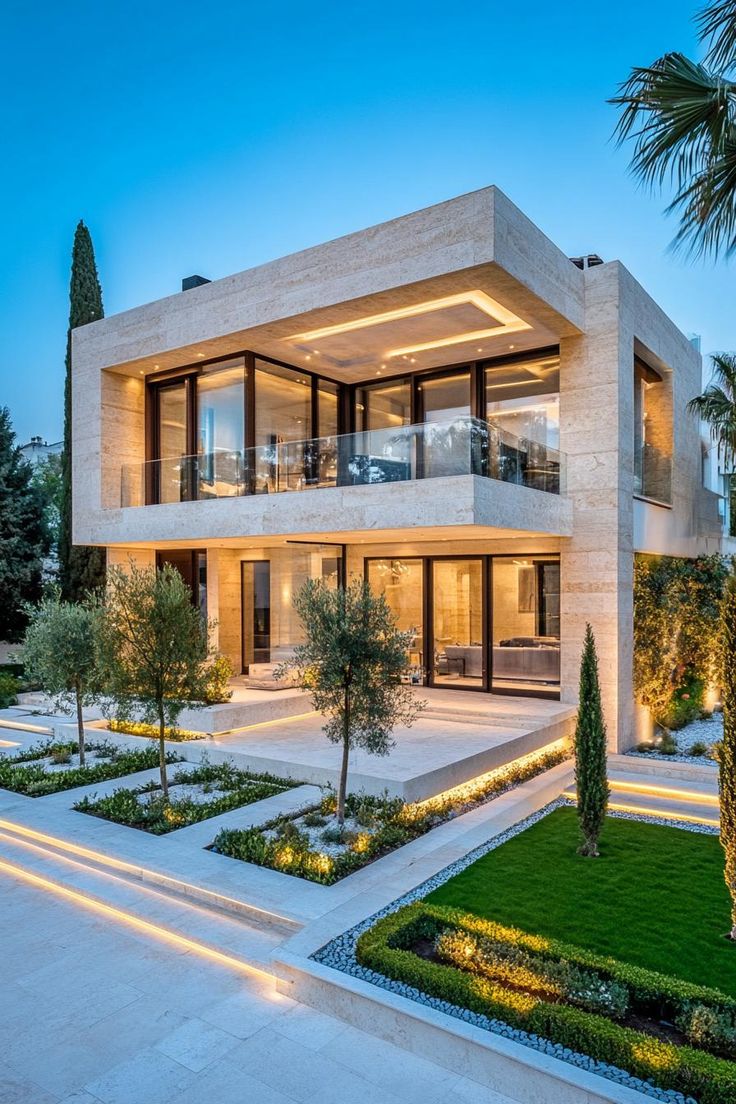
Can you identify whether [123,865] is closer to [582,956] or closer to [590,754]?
[582,956]

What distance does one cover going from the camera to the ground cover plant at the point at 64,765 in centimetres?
1077

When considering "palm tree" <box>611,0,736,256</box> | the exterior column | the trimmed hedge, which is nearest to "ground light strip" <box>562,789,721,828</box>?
the exterior column

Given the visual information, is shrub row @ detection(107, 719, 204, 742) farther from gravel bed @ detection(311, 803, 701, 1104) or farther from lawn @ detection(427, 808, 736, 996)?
gravel bed @ detection(311, 803, 701, 1104)

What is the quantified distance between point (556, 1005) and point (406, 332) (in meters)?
12.2

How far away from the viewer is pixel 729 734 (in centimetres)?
582

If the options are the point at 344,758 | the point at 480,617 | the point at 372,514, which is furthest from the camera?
the point at 480,617

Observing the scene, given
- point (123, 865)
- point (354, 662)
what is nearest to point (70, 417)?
point (354, 662)

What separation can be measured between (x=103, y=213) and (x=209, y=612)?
295 ft

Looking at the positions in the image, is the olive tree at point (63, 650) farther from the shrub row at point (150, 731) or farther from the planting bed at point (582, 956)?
the planting bed at point (582, 956)

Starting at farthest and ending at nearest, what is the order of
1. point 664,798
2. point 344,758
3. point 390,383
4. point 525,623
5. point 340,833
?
point 390,383
point 525,623
point 664,798
point 344,758
point 340,833

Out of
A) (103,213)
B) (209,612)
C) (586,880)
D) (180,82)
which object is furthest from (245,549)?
(103,213)

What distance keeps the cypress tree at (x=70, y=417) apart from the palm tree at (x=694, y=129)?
1784 cm

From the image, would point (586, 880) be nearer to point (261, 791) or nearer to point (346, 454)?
point (261, 791)

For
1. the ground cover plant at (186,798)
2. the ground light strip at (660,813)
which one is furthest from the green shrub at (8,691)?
the ground light strip at (660,813)
